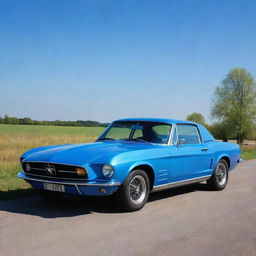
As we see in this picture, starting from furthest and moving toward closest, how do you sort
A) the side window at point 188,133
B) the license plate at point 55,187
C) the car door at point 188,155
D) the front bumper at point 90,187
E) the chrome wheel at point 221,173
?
the chrome wheel at point 221,173
the side window at point 188,133
the car door at point 188,155
the license plate at point 55,187
the front bumper at point 90,187

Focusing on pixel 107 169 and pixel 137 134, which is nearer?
pixel 107 169

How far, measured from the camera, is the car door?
22.1 feet

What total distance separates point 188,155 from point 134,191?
5.62ft

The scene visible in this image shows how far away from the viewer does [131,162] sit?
5652mm

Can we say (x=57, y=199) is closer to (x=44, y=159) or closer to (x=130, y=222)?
(x=44, y=159)

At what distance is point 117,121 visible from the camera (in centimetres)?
771

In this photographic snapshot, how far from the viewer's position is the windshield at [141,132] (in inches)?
273

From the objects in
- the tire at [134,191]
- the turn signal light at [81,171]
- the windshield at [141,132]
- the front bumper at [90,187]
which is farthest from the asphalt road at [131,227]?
the windshield at [141,132]

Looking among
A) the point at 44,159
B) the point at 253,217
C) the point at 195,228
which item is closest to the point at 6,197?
the point at 44,159

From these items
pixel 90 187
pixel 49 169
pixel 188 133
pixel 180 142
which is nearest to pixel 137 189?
pixel 90 187

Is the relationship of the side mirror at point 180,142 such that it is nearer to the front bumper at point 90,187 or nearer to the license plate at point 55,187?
the front bumper at point 90,187

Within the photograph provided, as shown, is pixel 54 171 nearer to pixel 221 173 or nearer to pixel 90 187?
pixel 90 187

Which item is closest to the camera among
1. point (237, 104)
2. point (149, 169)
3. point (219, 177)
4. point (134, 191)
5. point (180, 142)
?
point (134, 191)

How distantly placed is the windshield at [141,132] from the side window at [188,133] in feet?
1.10
